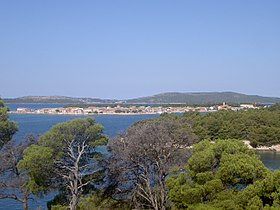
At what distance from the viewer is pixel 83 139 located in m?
12.9

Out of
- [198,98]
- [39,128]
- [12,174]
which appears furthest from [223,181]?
[198,98]

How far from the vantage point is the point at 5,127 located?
512 inches

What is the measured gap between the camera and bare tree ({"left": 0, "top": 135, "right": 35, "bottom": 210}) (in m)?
12.2

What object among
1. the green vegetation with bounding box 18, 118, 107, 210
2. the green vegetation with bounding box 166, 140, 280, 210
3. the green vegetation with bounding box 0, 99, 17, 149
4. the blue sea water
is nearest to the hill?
the blue sea water

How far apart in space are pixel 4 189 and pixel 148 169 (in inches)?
180

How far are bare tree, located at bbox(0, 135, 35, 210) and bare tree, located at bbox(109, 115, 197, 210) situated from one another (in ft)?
9.05

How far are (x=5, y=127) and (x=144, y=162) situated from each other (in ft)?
15.0

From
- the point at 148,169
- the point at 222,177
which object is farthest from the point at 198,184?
the point at 148,169

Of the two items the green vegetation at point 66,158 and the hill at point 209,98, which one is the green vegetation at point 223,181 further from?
the hill at point 209,98

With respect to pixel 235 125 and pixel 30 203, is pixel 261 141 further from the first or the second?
pixel 30 203

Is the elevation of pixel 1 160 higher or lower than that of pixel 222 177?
higher

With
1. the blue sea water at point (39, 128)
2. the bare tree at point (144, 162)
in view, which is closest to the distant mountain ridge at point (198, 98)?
the blue sea water at point (39, 128)

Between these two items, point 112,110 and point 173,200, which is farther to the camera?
point 112,110

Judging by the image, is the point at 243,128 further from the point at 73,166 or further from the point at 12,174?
the point at 12,174
